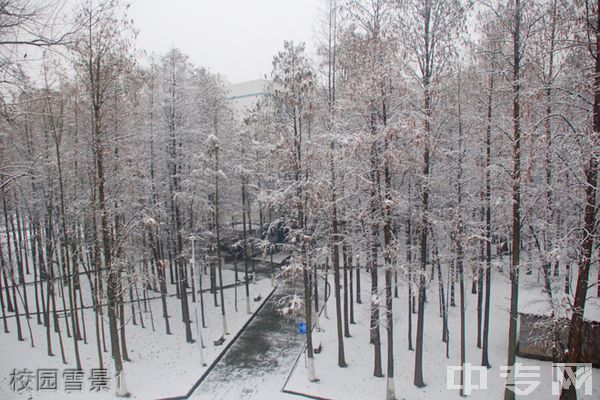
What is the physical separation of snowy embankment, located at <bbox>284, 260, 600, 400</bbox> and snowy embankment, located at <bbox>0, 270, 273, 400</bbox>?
4.65 meters

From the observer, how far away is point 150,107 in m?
17.4

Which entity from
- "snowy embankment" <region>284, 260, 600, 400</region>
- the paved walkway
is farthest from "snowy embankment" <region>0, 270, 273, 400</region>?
"snowy embankment" <region>284, 260, 600, 400</region>

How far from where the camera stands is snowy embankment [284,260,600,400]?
1263 cm

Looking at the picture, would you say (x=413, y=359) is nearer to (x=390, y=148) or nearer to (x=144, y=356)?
(x=390, y=148)

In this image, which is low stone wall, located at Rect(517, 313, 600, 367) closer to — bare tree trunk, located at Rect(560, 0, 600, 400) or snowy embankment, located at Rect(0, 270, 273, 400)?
bare tree trunk, located at Rect(560, 0, 600, 400)

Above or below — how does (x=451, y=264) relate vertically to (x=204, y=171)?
below

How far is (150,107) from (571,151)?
16.5 meters

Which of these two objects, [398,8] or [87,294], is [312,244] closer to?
[398,8]

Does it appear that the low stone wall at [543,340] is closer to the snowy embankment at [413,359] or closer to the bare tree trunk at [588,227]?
the snowy embankment at [413,359]

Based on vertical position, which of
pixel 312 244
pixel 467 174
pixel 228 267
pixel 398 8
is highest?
pixel 398 8

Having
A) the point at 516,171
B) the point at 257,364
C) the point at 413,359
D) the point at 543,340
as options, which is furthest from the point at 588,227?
the point at 257,364

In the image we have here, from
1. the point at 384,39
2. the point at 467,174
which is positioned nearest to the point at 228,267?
the point at 467,174

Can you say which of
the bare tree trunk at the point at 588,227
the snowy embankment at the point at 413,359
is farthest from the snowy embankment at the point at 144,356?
the bare tree trunk at the point at 588,227

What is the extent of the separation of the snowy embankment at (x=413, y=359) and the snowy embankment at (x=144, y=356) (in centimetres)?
465
